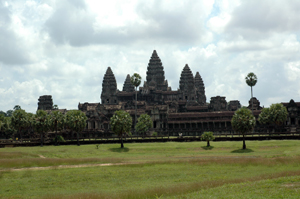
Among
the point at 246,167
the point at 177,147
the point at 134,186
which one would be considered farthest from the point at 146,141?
the point at 134,186

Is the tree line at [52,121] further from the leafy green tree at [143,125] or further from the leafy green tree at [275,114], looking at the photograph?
the leafy green tree at [275,114]

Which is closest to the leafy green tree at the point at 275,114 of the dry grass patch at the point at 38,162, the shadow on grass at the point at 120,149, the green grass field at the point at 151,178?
the shadow on grass at the point at 120,149

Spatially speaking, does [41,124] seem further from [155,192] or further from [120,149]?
[155,192]

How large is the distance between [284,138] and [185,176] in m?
52.5

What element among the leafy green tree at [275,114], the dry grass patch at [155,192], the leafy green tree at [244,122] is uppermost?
the leafy green tree at [275,114]

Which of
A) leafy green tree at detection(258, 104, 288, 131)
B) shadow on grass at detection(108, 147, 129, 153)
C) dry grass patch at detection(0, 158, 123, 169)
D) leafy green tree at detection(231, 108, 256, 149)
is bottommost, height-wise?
dry grass patch at detection(0, 158, 123, 169)

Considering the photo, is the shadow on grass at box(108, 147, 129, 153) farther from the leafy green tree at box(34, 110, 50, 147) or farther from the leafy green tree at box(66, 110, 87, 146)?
the leafy green tree at box(34, 110, 50, 147)

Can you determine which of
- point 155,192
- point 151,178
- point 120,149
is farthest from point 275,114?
point 155,192

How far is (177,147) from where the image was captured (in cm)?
8212

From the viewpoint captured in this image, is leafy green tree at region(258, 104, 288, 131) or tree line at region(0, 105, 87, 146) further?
leafy green tree at region(258, 104, 288, 131)

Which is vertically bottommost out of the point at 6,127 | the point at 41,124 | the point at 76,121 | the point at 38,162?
the point at 38,162

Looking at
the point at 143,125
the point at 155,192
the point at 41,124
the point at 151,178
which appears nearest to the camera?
the point at 155,192

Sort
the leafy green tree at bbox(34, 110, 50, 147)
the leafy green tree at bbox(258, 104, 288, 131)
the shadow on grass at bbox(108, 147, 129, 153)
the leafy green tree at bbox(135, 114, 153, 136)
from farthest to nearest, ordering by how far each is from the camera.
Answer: the leafy green tree at bbox(135, 114, 153, 136) → the leafy green tree at bbox(258, 104, 288, 131) → the leafy green tree at bbox(34, 110, 50, 147) → the shadow on grass at bbox(108, 147, 129, 153)

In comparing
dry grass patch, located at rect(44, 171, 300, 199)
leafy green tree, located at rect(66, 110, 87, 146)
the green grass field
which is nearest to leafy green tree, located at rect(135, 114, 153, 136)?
leafy green tree, located at rect(66, 110, 87, 146)
